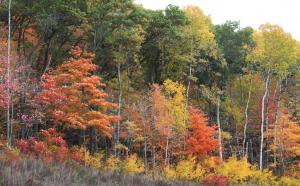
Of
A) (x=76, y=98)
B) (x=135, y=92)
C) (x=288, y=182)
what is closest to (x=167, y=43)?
(x=135, y=92)

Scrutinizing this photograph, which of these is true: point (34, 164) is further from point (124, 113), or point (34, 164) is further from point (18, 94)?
point (124, 113)

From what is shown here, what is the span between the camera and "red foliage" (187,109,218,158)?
33938mm

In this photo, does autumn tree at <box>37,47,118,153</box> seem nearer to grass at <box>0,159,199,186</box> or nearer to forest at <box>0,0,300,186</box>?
forest at <box>0,0,300,186</box>

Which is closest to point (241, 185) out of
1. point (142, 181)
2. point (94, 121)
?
point (94, 121)

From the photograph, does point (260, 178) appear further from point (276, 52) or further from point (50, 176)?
point (50, 176)

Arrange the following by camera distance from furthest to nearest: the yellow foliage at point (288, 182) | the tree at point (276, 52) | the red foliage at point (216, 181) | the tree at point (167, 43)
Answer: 1. the tree at point (276, 52)
2. the tree at point (167, 43)
3. the yellow foliage at point (288, 182)
4. the red foliage at point (216, 181)

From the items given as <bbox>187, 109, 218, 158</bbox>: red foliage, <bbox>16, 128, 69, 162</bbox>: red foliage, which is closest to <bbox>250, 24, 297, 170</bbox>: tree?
<bbox>187, 109, 218, 158</bbox>: red foliage

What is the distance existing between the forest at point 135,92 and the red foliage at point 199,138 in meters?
0.08

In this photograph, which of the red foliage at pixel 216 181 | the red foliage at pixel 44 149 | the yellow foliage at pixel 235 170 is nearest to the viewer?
the red foliage at pixel 44 149

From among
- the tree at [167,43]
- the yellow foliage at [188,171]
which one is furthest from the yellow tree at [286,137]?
the tree at [167,43]

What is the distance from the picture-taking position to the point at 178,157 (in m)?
34.8

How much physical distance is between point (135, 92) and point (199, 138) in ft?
26.1

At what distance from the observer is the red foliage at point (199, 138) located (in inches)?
1336

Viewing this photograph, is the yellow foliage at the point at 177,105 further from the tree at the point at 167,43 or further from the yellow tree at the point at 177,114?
the tree at the point at 167,43
